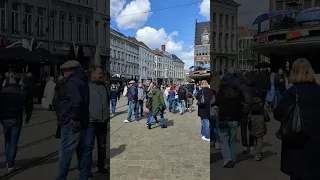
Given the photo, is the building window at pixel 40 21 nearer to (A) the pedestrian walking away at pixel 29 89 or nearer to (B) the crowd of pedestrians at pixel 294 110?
(A) the pedestrian walking away at pixel 29 89

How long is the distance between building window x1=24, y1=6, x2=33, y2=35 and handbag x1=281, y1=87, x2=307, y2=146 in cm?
186

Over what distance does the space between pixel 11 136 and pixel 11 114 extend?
0.79 feet

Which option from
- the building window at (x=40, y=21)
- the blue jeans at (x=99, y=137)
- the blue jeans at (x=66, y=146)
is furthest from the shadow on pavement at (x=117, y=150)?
the building window at (x=40, y=21)

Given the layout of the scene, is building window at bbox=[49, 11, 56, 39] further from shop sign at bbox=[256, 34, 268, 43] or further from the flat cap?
shop sign at bbox=[256, 34, 268, 43]

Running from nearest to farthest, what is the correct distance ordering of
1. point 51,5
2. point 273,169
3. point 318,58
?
point 318,58 < point 51,5 < point 273,169

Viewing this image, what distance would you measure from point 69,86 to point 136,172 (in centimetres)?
114

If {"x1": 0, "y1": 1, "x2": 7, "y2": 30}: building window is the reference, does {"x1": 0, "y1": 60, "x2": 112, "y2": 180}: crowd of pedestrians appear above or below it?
below

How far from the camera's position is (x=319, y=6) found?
1802 millimetres

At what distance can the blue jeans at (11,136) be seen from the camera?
8.10ft

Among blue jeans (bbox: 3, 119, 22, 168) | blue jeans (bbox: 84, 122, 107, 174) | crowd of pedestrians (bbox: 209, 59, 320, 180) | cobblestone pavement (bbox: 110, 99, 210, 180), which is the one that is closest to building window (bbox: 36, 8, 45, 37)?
blue jeans (bbox: 3, 119, 22, 168)

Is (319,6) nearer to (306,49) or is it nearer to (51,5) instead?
(306,49)

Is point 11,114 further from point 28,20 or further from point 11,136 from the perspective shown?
point 28,20

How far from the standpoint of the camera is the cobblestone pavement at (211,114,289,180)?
2873 millimetres

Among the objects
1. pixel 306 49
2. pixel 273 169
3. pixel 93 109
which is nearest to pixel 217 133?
pixel 273 169
